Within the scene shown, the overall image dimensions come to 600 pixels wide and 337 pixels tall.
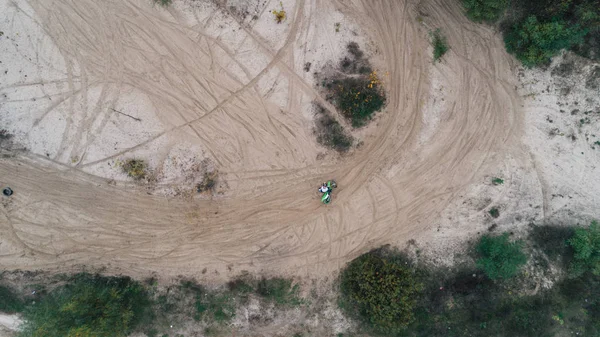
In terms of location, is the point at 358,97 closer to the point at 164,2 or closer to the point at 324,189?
the point at 324,189

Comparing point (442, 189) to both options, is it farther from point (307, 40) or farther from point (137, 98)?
point (137, 98)

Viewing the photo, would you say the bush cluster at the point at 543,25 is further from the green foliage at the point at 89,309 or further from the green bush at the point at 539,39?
the green foliage at the point at 89,309

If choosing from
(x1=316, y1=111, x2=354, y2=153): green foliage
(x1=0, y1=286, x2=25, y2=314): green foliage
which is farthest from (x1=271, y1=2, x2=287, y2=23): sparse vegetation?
(x1=0, y1=286, x2=25, y2=314): green foliage

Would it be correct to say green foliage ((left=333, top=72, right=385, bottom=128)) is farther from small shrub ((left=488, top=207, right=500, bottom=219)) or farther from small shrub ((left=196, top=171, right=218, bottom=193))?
small shrub ((left=488, top=207, right=500, bottom=219))

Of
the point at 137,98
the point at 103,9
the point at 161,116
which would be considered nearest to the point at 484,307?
the point at 161,116

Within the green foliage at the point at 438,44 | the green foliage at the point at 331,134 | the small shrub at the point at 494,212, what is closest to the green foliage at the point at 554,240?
the small shrub at the point at 494,212
